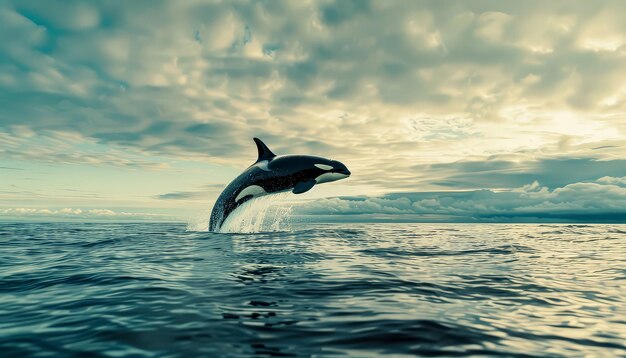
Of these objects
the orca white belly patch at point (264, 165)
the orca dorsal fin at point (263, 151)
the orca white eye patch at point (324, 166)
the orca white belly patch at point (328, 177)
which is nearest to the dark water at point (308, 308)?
the orca white eye patch at point (324, 166)

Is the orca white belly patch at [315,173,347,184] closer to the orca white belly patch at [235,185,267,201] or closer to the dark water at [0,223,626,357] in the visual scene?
the orca white belly patch at [235,185,267,201]

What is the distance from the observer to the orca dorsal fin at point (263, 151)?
68.1 feet

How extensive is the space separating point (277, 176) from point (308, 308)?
1389cm

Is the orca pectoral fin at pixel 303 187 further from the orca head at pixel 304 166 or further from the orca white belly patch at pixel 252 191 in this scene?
the orca white belly patch at pixel 252 191

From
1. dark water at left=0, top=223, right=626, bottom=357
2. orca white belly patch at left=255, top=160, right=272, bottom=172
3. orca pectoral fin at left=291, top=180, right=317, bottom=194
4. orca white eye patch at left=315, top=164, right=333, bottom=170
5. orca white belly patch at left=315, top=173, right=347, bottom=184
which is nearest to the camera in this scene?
dark water at left=0, top=223, right=626, bottom=357

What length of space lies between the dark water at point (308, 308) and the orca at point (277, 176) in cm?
846

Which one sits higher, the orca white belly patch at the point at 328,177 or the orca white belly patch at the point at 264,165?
the orca white belly patch at the point at 264,165

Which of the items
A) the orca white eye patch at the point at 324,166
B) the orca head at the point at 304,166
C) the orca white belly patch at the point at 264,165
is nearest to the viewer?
the orca head at the point at 304,166

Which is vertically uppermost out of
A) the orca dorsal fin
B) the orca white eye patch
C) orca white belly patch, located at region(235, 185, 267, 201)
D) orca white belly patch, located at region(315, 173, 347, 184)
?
the orca dorsal fin

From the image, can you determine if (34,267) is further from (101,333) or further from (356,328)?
(356,328)

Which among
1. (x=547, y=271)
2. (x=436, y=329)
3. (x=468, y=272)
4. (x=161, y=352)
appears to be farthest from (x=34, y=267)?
(x=547, y=271)

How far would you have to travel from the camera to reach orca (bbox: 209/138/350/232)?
19562 millimetres

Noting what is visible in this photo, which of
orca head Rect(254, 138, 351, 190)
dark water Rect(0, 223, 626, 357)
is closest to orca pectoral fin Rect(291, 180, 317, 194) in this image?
orca head Rect(254, 138, 351, 190)

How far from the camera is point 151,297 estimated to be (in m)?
7.10
